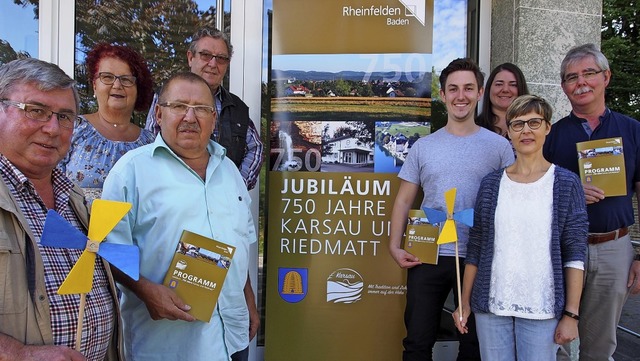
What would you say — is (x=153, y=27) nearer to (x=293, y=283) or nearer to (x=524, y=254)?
(x=293, y=283)

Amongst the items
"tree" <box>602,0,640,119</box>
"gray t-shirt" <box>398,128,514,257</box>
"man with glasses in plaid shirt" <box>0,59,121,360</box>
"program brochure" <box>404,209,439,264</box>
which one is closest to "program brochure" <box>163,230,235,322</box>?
"man with glasses in plaid shirt" <box>0,59,121,360</box>

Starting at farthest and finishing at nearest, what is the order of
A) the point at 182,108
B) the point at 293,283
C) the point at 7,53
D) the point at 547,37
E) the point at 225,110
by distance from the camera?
1. the point at 7,53
2. the point at 293,283
3. the point at 547,37
4. the point at 225,110
5. the point at 182,108

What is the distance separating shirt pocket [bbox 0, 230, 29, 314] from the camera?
1254 mm

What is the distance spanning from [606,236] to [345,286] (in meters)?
1.59

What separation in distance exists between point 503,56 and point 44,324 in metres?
3.10

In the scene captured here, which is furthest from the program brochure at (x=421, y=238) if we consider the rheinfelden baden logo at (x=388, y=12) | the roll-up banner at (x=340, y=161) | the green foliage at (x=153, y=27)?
the green foliage at (x=153, y=27)

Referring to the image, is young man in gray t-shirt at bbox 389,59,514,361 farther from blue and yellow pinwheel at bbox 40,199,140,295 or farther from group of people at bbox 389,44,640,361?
blue and yellow pinwheel at bbox 40,199,140,295

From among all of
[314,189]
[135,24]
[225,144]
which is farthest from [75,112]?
[135,24]

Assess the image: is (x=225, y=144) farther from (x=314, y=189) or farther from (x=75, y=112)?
(x=75, y=112)

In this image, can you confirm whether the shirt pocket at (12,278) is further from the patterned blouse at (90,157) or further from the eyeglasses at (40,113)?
the patterned blouse at (90,157)

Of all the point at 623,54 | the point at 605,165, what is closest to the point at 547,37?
the point at 605,165

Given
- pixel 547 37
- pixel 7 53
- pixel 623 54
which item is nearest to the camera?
pixel 547 37

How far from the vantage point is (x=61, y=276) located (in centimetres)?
142

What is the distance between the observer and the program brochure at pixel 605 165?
2.34 meters
